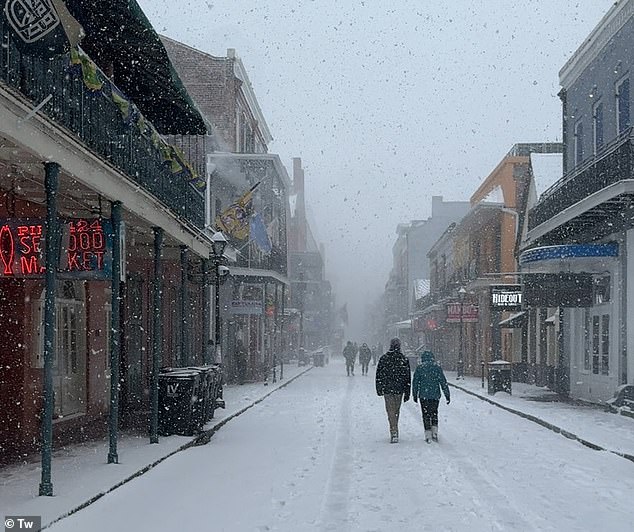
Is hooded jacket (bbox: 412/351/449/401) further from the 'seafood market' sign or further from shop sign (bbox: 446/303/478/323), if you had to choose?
shop sign (bbox: 446/303/478/323)

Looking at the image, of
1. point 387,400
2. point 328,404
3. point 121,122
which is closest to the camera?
point 121,122

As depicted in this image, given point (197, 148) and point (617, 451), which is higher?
point (197, 148)

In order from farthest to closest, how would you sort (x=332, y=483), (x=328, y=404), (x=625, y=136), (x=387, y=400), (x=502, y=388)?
(x=502, y=388) → (x=328, y=404) → (x=625, y=136) → (x=387, y=400) → (x=332, y=483)

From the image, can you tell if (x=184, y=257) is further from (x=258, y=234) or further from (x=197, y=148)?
(x=197, y=148)

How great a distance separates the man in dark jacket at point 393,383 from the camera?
50.5ft

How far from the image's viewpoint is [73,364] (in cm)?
1805

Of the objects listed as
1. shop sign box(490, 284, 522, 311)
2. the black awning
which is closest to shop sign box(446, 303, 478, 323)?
the black awning

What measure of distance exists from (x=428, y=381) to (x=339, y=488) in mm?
5429

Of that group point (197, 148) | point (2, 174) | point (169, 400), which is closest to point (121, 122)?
point (2, 174)

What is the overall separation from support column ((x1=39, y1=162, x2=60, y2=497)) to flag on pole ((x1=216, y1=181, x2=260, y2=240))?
17.2m

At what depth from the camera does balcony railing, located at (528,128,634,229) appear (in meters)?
19.1

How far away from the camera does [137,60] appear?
1645 centimetres

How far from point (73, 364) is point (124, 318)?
4.24m

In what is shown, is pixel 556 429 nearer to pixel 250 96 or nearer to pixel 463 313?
pixel 463 313
